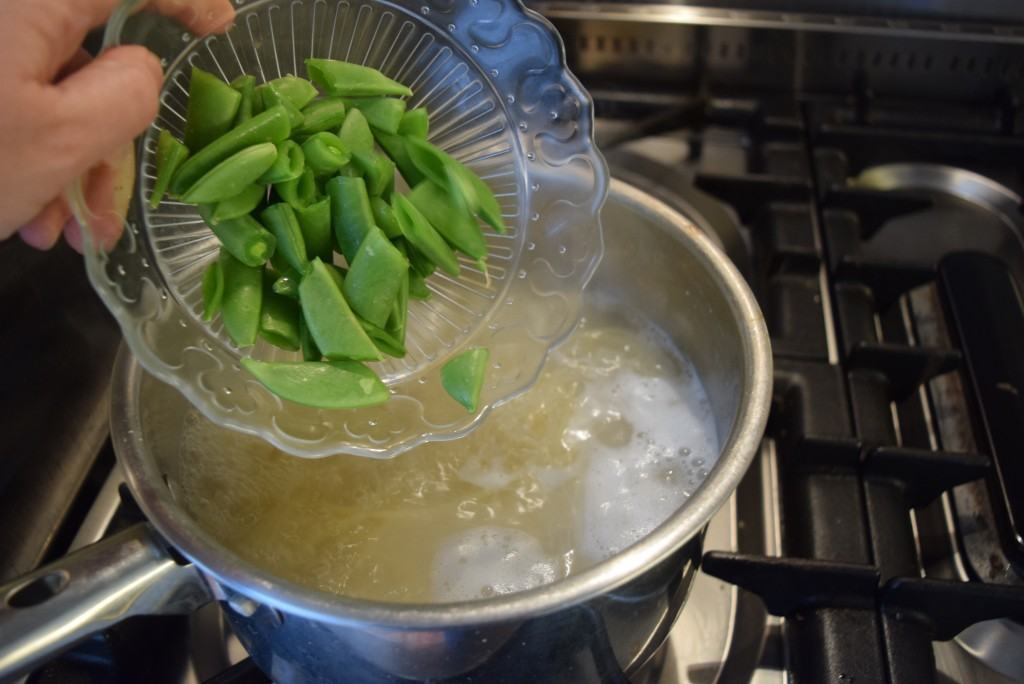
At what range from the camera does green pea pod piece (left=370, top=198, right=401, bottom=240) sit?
58 cm

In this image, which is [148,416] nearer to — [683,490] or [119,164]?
[119,164]

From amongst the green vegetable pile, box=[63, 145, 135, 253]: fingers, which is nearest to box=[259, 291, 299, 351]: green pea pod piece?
the green vegetable pile

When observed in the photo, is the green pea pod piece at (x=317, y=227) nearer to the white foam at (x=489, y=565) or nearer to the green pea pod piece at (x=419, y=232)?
the green pea pod piece at (x=419, y=232)

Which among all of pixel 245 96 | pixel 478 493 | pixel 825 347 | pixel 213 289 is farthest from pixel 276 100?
pixel 825 347

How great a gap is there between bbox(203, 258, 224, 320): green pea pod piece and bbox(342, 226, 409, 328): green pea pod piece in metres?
0.07

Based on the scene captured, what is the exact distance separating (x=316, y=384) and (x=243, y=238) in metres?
0.10

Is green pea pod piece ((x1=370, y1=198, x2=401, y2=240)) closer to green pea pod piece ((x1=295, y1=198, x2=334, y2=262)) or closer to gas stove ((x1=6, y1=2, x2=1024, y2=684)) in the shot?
green pea pod piece ((x1=295, y1=198, x2=334, y2=262))

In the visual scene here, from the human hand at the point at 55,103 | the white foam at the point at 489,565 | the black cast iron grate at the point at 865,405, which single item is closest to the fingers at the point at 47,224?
the human hand at the point at 55,103

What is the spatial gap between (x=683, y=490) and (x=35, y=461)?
51 cm

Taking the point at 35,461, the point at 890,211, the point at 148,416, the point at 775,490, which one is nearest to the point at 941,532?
the point at 775,490

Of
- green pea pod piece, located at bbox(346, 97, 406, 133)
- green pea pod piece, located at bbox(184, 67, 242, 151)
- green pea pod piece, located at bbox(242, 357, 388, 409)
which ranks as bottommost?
green pea pod piece, located at bbox(242, 357, 388, 409)

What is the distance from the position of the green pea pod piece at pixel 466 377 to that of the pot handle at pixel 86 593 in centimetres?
18

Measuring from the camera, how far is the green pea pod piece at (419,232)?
22.8 inches

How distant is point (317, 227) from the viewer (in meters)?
0.57
